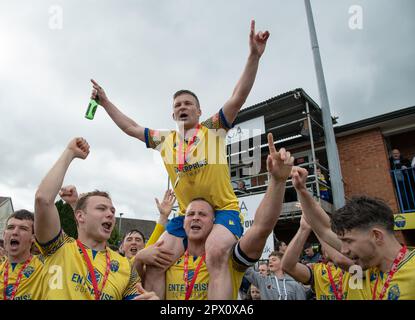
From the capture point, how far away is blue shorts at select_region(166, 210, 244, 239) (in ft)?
10.5

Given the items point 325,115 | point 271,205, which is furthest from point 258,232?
point 325,115

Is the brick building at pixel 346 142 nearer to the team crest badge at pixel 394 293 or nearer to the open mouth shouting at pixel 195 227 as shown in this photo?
the open mouth shouting at pixel 195 227

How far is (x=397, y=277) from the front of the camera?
2.39 meters

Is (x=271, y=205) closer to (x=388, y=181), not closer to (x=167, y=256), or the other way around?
(x=167, y=256)

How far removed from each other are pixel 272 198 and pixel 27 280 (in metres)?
2.56

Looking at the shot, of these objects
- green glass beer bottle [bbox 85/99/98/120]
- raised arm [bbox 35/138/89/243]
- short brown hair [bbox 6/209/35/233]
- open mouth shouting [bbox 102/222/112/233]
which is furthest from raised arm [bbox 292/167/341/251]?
short brown hair [bbox 6/209/35/233]

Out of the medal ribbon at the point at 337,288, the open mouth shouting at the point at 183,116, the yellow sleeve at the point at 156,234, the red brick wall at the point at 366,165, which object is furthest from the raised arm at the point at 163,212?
the red brick wall at the point at 366,165

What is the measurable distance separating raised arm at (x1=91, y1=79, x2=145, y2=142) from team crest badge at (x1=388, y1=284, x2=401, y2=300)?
113 inches

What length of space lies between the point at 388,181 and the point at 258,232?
999 cm

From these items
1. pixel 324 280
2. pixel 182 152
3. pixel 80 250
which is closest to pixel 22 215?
pixel 80 250

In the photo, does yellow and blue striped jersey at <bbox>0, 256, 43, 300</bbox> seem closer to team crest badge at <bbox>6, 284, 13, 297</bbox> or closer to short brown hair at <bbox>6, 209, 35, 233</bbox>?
team crest badge at <bbox>6, 284, 13, 297</bbox>

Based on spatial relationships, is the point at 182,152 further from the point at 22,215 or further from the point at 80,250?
the point at 22,215

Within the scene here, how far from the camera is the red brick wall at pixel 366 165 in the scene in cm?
1111

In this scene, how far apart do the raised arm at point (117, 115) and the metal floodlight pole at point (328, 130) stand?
14.8ft
